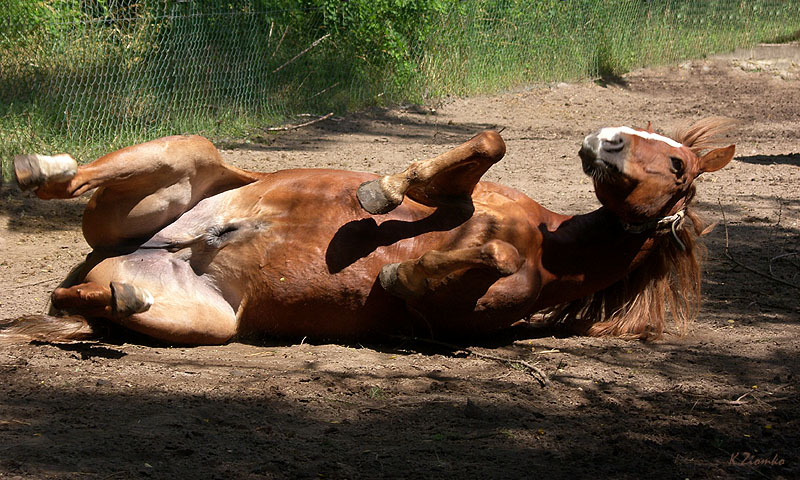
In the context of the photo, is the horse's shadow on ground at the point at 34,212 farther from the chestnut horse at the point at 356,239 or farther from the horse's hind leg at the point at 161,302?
the horse's hind leg at the point at 161,302

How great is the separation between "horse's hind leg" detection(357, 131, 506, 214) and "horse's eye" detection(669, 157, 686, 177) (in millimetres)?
804

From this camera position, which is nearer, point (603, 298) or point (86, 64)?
point (603, 298)

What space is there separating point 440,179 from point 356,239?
0.51 meters

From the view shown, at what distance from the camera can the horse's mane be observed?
417 cm

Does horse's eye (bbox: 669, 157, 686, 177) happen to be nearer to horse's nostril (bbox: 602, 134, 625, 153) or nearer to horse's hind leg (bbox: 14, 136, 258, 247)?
horse's nostril (bbox: 602, 134, 625, 153)

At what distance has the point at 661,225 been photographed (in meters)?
4.00

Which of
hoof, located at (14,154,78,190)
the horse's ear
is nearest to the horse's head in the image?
the horse's ear

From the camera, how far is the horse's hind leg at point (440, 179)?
383 cm

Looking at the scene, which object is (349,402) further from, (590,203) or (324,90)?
(324,90)

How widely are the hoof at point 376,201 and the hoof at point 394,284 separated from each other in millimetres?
272

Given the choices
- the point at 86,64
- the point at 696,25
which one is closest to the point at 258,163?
the point at 86,64

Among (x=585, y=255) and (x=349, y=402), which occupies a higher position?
(x=585, y=255)

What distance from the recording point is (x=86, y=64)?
7.76 metres

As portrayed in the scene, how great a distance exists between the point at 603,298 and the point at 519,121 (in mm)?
7996
